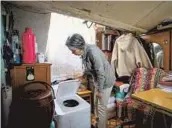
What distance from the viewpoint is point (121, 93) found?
280 centimetres

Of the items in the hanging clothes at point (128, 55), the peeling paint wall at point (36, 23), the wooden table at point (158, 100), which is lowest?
the wooden table at point (158, 100)

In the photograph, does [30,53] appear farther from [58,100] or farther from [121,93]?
[121,93]

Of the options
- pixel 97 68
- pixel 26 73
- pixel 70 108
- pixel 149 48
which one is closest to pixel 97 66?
pixel 97 68

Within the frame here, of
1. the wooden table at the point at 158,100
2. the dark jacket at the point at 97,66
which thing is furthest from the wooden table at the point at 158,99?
the dark jacket at the point at 97,66

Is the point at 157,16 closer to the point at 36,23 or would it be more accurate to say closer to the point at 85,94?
the point at 85,94

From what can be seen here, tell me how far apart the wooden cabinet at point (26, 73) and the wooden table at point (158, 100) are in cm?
108

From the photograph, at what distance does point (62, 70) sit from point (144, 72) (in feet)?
4.65

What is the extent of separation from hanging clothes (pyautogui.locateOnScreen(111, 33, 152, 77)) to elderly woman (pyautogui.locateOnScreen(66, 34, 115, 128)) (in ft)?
2.11

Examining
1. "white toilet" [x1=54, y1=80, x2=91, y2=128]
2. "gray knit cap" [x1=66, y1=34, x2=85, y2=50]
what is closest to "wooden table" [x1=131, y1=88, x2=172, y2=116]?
"white toilet" [x1=54, y1=80, x2=91, y2=128]

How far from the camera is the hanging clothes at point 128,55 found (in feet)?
9.10

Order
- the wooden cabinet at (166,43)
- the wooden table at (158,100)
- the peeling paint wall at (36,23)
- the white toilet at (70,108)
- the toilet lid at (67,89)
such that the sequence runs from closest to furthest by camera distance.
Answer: the wooden table at (158,100) → the white toilet at (70,108) → the toilet lid at (67,89) → the peeling paint wall at (36,23) → the wooden cabinet at (166,43)

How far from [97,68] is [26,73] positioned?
89 centimetres

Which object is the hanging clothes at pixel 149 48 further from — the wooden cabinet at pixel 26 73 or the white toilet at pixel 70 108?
the wooden cabinet at pixel 26 73

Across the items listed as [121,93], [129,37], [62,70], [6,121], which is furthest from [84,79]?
[6,121]
